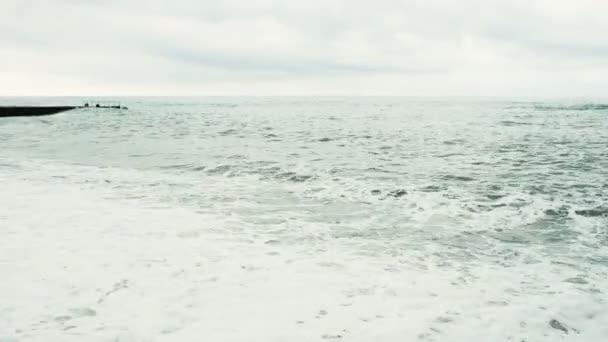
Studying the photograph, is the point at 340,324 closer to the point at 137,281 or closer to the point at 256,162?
the point at 137,281

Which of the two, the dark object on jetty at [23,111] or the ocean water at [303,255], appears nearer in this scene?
the ocean water at [303,255]

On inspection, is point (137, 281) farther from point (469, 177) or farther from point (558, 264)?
point (469, 177)

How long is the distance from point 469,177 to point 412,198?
3.94 m

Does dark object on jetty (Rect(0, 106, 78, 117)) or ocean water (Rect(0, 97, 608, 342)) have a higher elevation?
dark object on jetty (Rect(0, 106, 78, 117))

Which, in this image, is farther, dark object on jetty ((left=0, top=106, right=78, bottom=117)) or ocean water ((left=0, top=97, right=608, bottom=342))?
dark object on jetty ((left=0, top=106, right=78, bottom=117))

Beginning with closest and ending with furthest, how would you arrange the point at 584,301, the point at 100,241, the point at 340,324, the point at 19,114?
the point at 340,324
the point at 584,301
the point at 100,241
the point at 19,114

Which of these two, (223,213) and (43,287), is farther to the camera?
(223,213)

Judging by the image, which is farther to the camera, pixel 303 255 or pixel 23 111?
pixel 23 111

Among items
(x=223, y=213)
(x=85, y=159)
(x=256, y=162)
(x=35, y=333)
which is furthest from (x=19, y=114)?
(x=35, y=333)

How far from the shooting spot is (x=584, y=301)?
17.5 ft

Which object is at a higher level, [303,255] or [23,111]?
[23,111]

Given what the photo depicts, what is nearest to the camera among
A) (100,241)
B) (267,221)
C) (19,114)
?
(100,241)

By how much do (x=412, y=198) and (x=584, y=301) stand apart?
6.00m

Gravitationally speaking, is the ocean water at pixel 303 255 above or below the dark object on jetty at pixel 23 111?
below
